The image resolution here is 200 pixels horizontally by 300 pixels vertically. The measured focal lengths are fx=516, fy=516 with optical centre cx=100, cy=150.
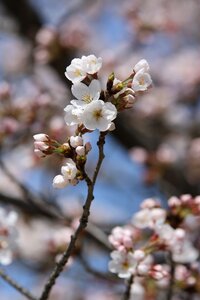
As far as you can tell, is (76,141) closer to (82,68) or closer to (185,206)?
(82,68)

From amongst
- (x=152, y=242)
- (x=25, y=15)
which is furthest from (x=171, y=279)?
(x=25, y=15)

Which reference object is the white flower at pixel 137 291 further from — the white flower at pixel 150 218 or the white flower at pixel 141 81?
the white flower at pixel 141 81

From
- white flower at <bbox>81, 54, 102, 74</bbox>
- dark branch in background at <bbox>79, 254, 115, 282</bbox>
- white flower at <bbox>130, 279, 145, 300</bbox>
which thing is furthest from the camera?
dark branch in background at <bbox>79, 254, 115, 282</bbox>

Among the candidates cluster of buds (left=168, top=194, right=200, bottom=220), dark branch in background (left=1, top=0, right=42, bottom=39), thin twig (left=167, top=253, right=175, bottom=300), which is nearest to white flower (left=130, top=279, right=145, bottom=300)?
thin twig (left=167, top=253, right=175, bottom=300)

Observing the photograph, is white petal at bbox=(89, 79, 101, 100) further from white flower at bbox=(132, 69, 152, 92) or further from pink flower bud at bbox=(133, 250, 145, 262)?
pink flower bud at bbox=(133, 250, 145, 262)

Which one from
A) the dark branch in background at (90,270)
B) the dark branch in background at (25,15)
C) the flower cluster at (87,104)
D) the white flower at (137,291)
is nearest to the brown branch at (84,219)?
the flower cluster at (87,104)
